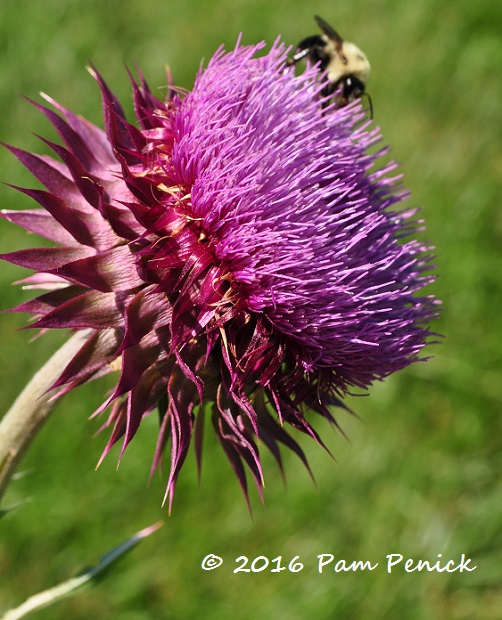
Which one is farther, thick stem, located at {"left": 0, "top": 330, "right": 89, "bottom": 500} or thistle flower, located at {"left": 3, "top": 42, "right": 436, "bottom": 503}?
thick stem, located at {"left": 0, "top": 330, "right": 89, "bottom": 500}

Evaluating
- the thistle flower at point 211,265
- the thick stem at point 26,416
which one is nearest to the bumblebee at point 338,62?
the thistle flower at point 211,265

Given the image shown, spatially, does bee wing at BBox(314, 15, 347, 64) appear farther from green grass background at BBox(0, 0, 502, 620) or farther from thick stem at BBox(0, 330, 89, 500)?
green grass background at BBox(0, 0, 502, 620)

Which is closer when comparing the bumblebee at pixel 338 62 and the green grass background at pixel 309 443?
the bumblebee at pixel 338 62

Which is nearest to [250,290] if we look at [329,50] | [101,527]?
[329,50]

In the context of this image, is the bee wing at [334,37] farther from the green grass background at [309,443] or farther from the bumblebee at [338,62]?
the green grass background at [309,443]

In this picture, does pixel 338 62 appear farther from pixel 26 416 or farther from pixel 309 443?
pixel 309 443

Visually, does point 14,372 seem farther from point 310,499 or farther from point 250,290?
point 250,290

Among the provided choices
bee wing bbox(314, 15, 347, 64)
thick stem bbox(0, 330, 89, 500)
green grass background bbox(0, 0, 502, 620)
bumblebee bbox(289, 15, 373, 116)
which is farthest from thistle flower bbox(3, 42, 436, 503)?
green grass background bbox(0, 0, 502, 620)
